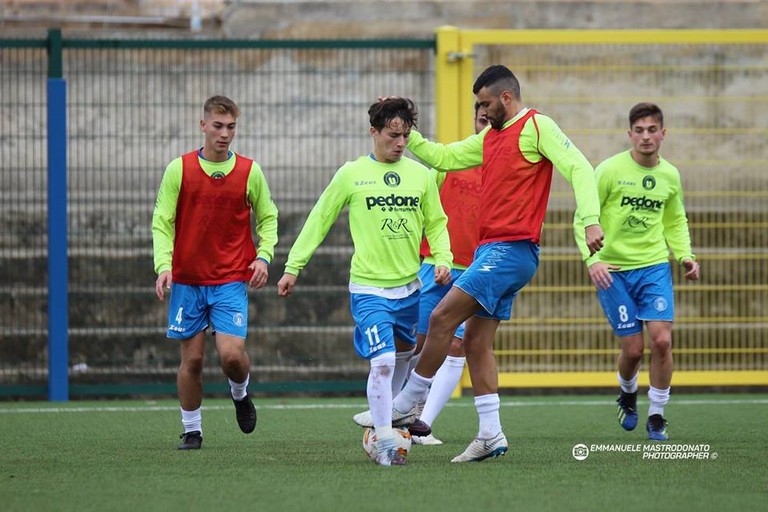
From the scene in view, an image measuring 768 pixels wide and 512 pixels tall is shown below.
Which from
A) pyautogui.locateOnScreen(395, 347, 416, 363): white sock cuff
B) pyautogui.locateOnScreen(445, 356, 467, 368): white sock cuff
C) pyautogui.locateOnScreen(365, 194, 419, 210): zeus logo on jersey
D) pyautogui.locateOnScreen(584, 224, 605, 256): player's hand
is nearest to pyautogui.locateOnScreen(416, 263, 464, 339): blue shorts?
pyautogui.locateOnScreen(445, 356, 467, 368): white sock cuff

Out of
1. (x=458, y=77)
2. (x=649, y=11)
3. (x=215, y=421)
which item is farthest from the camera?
(x=649, y=11)

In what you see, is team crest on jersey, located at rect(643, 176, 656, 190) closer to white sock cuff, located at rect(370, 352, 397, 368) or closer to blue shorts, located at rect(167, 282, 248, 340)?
white sock cuff, located at rect(370, 352, 397, 368)

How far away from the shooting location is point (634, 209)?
28.5ft

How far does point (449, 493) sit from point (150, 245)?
6816 millimetres

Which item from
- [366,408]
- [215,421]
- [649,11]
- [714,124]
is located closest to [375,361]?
[215,421]

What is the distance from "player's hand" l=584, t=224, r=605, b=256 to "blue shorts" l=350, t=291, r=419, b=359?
1.17 meters

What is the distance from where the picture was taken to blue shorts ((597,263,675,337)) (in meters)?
8.57

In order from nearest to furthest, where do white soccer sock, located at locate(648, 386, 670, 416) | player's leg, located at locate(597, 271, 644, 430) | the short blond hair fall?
the short blond hair → white soccer sock, located at locate(648, 386, 670, 416) → player's leg, located at locate(597, 271, 644, 430)

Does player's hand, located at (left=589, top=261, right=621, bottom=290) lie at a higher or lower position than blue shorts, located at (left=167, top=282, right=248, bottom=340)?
higher

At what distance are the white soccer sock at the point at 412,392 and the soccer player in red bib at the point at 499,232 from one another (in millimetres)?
126

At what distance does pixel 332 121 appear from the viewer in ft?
39.8

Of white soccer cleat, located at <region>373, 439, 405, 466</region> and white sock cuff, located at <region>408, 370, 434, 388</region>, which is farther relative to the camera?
white sock cuff, located at <region>408, 370, 434, 388</region>

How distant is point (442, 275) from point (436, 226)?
35 cm

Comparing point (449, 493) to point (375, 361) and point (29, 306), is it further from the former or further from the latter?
point (29, 306)
